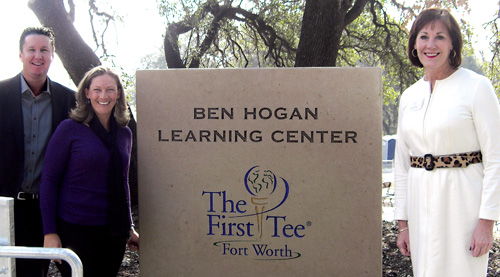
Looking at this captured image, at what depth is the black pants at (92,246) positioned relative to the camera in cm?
266

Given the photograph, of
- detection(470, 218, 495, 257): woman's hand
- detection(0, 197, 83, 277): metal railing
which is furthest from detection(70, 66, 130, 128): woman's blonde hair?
detection(470, 218, 495, 257): woman's hand

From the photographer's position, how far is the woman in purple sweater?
2.61 metres

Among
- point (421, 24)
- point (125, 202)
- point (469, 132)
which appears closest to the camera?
Answer: point (469, 132)

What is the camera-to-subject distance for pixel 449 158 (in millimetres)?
2387

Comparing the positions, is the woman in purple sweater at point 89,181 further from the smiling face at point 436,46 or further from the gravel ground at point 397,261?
the gravel ground at point 397,261

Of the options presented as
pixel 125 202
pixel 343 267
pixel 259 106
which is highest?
pixel 259 106

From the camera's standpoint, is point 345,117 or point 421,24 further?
point 345,117

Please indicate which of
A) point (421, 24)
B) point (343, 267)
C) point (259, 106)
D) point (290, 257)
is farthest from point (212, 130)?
point (421, 24)

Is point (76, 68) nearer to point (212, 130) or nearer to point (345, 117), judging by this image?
point (212, 130)

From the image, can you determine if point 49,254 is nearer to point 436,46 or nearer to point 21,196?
point 21,196

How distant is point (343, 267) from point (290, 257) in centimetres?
30

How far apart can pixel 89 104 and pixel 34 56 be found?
0.52 m

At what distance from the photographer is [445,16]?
2.48 m

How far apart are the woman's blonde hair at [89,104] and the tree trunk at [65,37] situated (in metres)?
3.54
